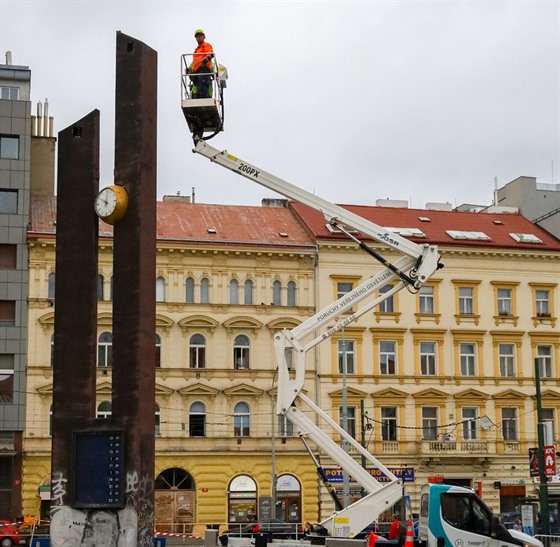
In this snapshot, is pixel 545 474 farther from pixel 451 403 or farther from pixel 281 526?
pixel 451 403

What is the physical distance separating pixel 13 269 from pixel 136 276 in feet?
118

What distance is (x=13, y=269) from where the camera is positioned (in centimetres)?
5212

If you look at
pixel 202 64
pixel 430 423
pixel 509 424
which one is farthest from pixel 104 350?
pixel 202 64

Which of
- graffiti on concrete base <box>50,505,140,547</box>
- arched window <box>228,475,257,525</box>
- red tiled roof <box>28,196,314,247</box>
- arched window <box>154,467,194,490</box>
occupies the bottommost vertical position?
arched window <box>228,475,257,525</box>

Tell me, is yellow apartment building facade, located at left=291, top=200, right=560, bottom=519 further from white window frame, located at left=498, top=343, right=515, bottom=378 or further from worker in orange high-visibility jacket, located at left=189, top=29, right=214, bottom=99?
worker in orange high-visibility jacket, located at left=189, top=29, right=214, bottom=99

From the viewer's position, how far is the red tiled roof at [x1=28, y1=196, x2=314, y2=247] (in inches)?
2124

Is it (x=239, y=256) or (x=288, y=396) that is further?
(x=239, y=256)

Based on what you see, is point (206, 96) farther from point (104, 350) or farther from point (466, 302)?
point (466, 302)

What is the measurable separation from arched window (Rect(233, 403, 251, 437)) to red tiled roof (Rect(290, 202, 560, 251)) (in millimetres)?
9836

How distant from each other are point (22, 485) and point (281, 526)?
61.1 feet

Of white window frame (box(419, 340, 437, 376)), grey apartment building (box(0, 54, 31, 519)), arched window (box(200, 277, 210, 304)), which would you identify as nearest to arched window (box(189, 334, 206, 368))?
arched window (box(200, 277, 210, 304))

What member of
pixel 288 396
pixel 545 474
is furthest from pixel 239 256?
pixel 288 396

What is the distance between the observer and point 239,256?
5491 centimetres

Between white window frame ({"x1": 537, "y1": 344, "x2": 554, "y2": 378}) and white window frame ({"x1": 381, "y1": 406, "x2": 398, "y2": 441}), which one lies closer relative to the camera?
white window frame ({"x1": 381, "y1": 406, "x2": 398, "y2": 441})
